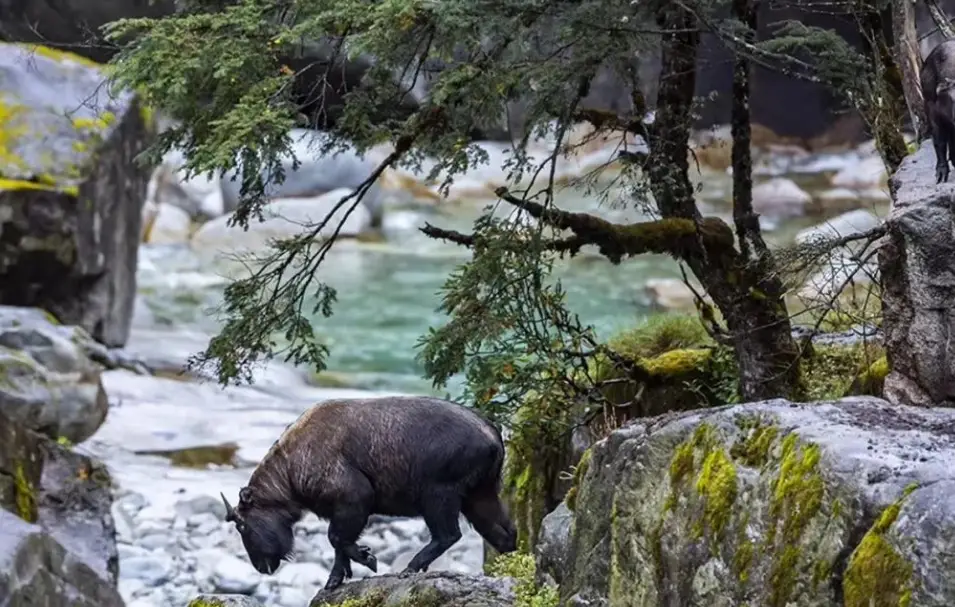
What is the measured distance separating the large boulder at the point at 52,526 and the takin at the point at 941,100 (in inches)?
215

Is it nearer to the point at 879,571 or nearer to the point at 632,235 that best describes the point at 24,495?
the point at 632,235

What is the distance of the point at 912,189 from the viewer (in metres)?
4.76

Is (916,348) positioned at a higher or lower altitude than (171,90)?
lower

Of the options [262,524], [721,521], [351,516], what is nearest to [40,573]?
[262,524]

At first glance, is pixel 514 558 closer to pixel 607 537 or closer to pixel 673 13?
pixel 607 537

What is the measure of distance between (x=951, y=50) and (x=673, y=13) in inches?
70.8

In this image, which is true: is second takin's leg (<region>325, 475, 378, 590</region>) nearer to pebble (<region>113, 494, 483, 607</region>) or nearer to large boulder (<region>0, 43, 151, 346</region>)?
pebble (<region>113, 494, 483, 607</region>)

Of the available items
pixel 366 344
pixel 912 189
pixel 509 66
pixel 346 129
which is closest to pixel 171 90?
pixel 346 129

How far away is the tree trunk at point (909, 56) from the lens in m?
6.07

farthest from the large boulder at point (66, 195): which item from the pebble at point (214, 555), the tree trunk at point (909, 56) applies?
the tree trunk at point (909, 56)

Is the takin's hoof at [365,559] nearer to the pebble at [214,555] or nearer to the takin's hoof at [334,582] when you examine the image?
the takin's hoof at [334,582]

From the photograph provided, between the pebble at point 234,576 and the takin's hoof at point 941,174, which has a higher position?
the takin's hoof at point 941,174

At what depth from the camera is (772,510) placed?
3.64m

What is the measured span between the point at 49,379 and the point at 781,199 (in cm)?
1911
